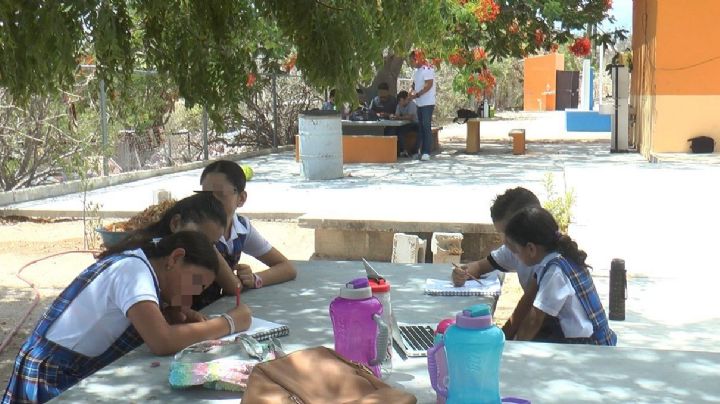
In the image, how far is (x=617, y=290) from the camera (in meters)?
5.48

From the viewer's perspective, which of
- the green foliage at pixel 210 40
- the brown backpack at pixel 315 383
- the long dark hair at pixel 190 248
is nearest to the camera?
the brown backpack at pixel 315 383

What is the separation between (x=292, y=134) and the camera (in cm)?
2095

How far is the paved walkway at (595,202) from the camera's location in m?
6.14

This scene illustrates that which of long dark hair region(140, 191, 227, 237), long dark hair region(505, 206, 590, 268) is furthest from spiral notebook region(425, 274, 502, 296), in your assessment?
long dark hair region(140, 191, 227, 237)

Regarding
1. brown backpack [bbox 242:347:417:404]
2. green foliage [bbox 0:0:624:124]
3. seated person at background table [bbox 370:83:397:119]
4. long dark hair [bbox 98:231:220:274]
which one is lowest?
brown backpack [bbox 242:347:417:404]

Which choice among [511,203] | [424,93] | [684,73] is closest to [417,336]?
[511,203]

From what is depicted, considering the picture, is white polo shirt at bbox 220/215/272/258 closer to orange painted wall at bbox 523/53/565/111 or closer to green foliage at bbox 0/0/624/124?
green foliage at bbox 0/0/624/124

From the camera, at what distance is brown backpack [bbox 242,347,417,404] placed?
7.48 ft

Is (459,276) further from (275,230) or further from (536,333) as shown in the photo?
(275,230)

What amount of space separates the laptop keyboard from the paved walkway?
7.28ft

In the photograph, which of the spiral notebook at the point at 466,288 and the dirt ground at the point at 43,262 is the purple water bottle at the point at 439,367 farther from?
the dirt ground at the point at 43,262

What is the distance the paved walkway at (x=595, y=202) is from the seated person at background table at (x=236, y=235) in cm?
205

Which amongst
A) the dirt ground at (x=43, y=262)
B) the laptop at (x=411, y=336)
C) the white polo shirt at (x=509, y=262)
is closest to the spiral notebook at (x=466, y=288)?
the white polo shirt at (x=509, y=262)

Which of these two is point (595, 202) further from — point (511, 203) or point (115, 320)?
point (115, 320)
